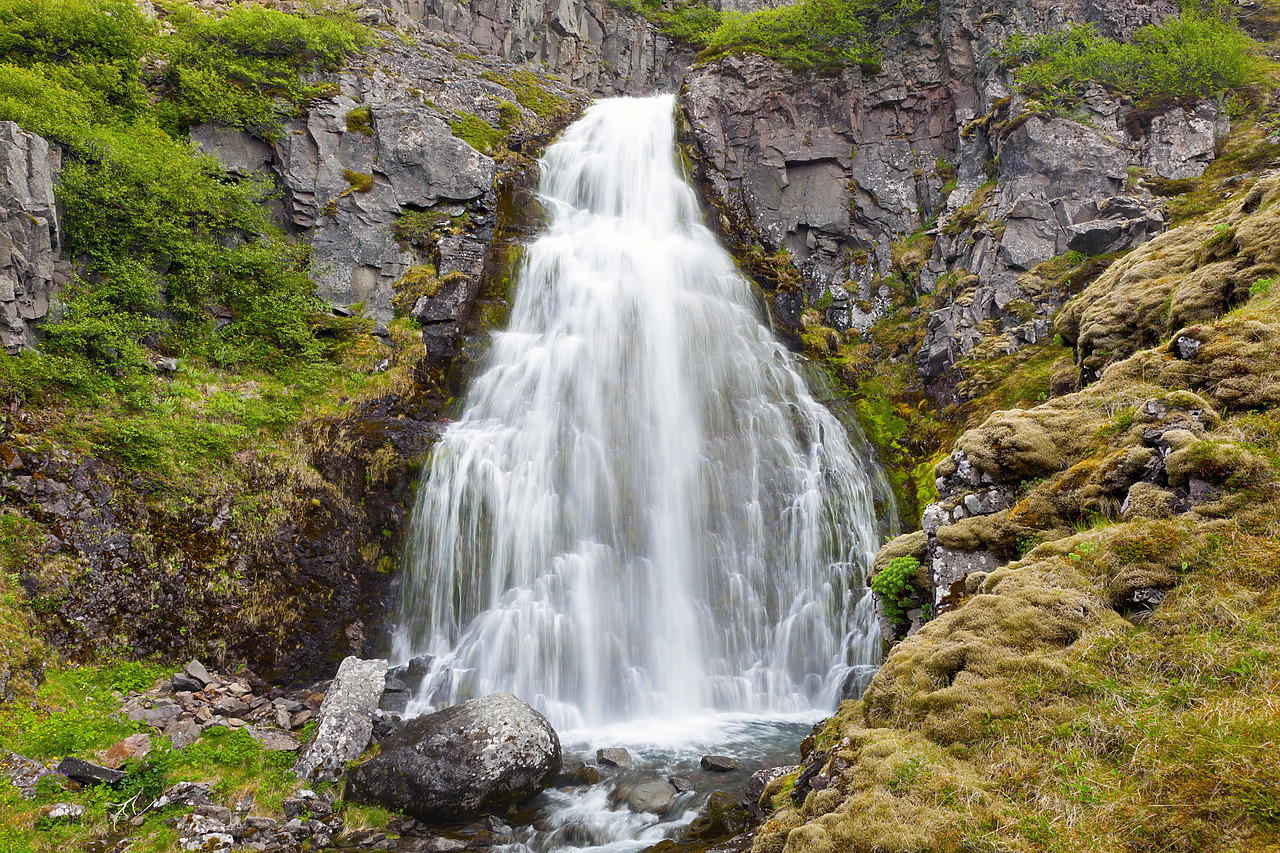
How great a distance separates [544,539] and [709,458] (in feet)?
14.9

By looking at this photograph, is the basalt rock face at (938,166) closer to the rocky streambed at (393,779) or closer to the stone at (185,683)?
the rocky streambed at (393,779)

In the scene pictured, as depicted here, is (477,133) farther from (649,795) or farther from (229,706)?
(649,795)

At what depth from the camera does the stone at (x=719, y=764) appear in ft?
28.9

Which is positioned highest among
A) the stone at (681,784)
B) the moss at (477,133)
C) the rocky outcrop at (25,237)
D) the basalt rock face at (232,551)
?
the moss at (477,133)

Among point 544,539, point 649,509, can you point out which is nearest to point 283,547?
point 544,539

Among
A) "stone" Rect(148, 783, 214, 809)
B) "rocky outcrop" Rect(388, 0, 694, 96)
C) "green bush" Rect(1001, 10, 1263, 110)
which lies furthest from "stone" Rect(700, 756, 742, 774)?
"rocky outcrop" Rect(388, 0, 694, 96)

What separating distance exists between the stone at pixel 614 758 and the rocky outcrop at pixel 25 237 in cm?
1247

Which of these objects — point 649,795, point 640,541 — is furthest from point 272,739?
point 640,541

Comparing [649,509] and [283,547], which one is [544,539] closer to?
[649,509]

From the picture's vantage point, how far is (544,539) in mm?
12852

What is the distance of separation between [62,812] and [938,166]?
87.9ft

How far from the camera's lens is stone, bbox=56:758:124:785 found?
7.23 metres

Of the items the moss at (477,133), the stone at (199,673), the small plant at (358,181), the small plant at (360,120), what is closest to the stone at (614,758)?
the stone at (199,673)

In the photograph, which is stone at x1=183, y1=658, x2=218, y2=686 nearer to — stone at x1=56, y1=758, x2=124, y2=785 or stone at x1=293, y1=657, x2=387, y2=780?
stone at x1=293, y1=657, x2=387, y2=780
